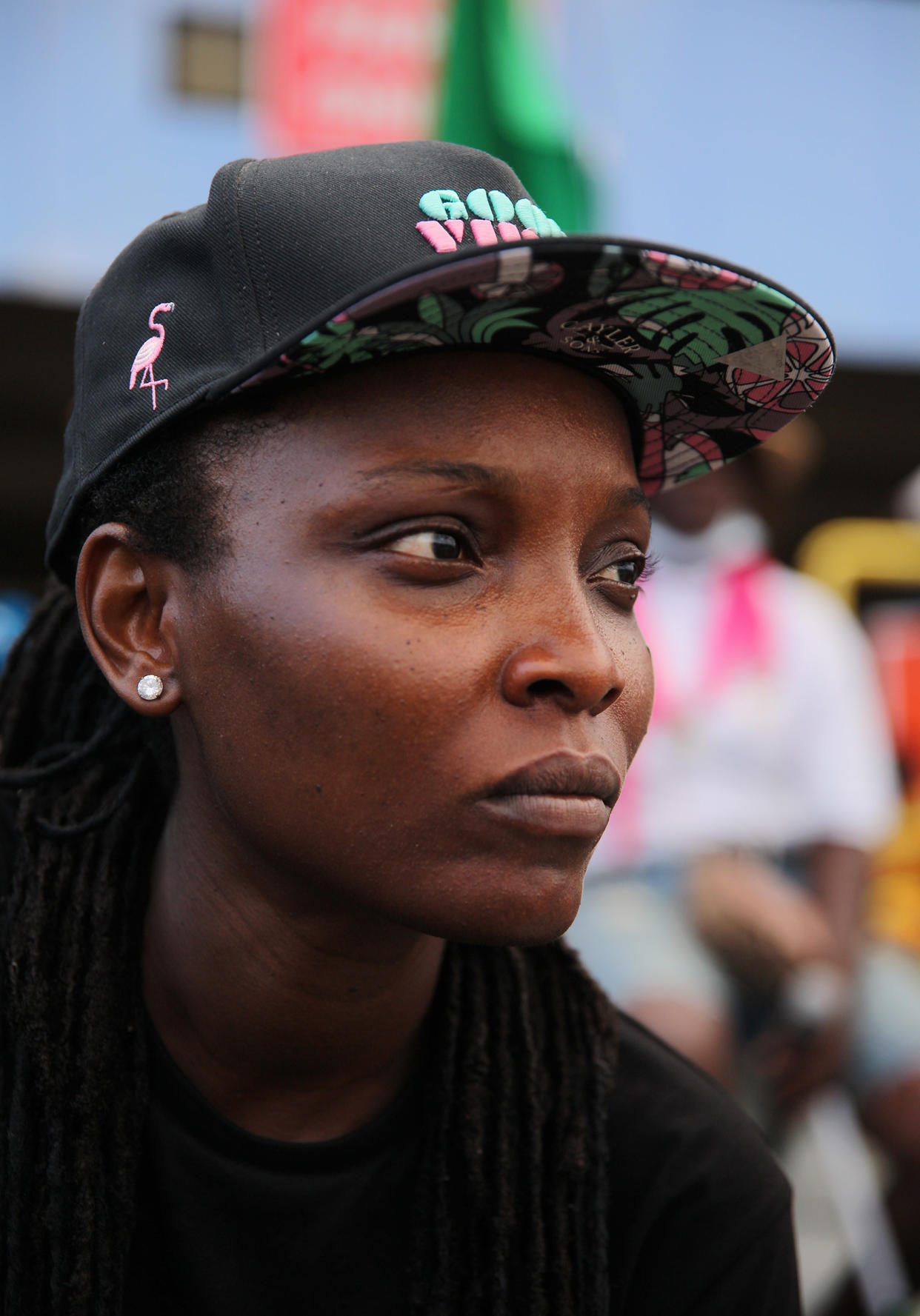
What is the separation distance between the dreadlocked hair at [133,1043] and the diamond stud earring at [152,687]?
0.49ft

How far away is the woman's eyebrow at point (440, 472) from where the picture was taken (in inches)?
51.4

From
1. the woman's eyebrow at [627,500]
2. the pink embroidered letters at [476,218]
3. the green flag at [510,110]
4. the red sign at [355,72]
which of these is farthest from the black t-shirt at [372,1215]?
the red sign at [355,72]

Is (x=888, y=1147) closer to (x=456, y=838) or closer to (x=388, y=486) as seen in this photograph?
(x=456, y=838)

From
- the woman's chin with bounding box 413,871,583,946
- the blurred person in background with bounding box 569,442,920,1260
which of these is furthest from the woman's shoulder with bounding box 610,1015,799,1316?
the blurred person in background with bounding box 569,442,920,1260

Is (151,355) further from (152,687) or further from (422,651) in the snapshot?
(422,651)

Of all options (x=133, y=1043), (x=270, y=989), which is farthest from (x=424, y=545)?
(x=133, y=1043)

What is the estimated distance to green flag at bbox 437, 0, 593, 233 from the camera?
387 centimetres

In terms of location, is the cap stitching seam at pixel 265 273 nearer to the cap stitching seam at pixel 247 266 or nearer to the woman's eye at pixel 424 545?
the cap stitching seam at pixel 247 266

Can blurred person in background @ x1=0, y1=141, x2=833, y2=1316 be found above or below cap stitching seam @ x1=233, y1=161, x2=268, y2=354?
below

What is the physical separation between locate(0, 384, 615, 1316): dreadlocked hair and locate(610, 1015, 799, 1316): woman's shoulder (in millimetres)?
52

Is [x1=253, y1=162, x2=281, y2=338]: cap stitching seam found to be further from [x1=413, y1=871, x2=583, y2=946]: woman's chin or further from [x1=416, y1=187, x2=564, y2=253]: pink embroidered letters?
[x1=413, y1=871, x2=583, y2=946]: woman's chin

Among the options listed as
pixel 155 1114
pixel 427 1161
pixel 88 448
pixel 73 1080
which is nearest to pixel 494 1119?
pixel 427 1161

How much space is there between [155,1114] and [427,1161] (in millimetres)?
360

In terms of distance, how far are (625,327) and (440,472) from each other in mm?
292
